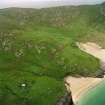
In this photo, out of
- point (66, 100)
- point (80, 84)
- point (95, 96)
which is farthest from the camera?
point (80, 84)

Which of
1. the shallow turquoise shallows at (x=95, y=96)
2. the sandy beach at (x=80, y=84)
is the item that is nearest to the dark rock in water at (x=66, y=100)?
the sandy beach at (x=80, y=84)

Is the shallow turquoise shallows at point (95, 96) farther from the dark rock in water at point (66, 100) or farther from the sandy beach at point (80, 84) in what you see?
the dark rock in water at point (66, 100)

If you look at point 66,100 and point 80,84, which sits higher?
point 80,84

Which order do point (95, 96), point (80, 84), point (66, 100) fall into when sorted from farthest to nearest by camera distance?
Result: 1. point (80, 84)
2. point (66, 100)
3. point (95, 96)

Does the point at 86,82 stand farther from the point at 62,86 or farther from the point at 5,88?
the point at 5,88

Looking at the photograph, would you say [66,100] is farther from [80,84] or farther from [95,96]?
[80,84]

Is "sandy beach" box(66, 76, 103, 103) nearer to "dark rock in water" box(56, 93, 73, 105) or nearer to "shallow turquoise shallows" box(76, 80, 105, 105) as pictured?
"dark rock in water" box(56, 93, 73, 105)

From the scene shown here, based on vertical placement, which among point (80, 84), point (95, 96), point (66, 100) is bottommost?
point (66, 100)

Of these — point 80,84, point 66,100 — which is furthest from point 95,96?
point 80,84

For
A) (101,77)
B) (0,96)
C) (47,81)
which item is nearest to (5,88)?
(0,96)
